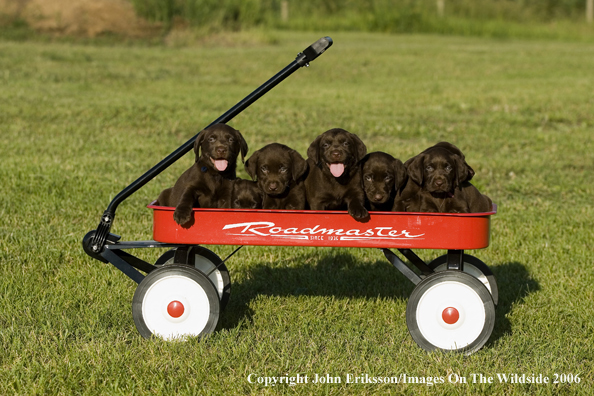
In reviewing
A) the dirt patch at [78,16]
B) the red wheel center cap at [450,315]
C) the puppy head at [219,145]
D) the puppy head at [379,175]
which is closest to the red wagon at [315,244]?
the red wheel center cap at [450,315]

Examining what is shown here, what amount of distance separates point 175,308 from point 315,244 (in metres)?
0.83

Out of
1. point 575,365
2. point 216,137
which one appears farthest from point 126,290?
point 575,365

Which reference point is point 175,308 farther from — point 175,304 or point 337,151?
point 337,151

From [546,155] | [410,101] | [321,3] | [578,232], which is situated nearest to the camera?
[578,232]

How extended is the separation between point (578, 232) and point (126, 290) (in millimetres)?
3855

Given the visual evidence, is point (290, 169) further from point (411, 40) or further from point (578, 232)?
point (411, 40)

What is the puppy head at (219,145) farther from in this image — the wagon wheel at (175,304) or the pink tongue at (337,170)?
the wagon wheel at (175,304)

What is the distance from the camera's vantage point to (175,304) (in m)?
4.02

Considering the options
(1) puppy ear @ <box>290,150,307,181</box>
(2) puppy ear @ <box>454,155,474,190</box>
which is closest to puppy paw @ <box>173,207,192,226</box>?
(1) puppy ear @ <box>290,150,307,181</box>

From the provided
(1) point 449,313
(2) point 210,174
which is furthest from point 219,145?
(1) point 449,313

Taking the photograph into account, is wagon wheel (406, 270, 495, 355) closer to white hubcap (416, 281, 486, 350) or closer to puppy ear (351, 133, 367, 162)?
white hubcap (416, 281, 486, 350)

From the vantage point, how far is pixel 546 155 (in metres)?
9.45

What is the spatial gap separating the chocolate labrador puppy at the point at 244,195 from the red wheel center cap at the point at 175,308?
62 centimetres

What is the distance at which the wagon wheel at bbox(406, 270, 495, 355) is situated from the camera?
395cm
